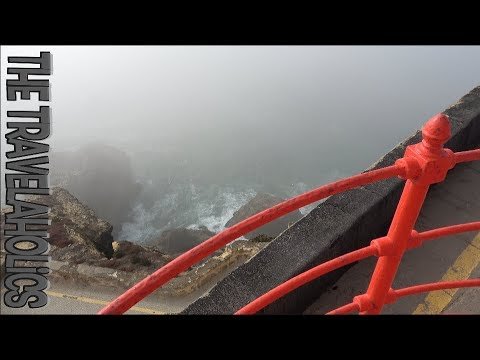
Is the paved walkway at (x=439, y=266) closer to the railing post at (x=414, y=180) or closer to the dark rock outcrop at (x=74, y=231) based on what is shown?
the railing post at (x=414, y=180)

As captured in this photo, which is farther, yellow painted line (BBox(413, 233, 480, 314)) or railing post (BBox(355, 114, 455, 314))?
yellow painted line (BBox(413, 233, 480, 314))

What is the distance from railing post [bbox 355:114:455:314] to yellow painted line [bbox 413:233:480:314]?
1072mm

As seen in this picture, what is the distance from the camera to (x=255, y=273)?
2.65m

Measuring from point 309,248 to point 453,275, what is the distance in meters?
1.11

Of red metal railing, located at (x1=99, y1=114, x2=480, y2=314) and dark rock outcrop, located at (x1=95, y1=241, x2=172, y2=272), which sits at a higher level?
red metal railing, located at (x1=99, y1=114, x2=480, y2=314)

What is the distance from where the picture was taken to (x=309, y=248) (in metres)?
2.72

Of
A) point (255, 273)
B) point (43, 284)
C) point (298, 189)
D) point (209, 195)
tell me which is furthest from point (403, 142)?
point (298, 189)

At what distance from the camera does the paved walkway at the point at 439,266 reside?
111 inches

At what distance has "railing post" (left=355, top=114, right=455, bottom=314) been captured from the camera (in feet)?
4.73

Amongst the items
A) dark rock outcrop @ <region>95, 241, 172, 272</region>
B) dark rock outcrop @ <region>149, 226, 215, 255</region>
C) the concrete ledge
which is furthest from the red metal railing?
dark rock outcrop @ <region>149, 226, 215, 255</region>

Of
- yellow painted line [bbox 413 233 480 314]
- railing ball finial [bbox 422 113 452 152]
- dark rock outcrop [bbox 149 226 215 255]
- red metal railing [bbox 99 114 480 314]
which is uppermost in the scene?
railing ball finial [bbox 422 113 452 152]

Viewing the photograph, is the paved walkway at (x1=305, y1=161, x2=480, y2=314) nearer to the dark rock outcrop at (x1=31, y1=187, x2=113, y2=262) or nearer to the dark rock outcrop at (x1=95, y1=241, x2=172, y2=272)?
the dark rock outcrop at (x1=95, y1=241, x2=172, y2=272)

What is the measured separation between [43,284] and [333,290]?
5.84m

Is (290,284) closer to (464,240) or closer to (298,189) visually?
(464,240)
